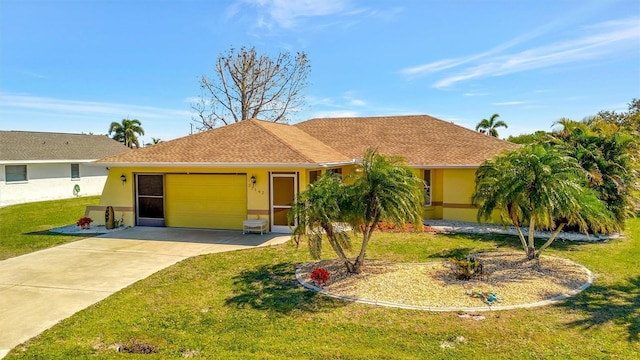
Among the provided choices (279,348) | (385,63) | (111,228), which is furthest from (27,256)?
(385,63)

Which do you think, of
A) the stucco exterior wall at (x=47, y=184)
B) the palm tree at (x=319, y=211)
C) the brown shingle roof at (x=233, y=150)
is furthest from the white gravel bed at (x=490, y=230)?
the stucco exterior wall at (x=47, y=184)

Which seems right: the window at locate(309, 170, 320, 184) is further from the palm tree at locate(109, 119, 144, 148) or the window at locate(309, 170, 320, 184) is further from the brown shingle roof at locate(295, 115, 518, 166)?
the palm tree at locate(109, 119, 144, 148)

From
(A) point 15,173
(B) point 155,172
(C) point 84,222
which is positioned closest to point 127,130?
(A) point 15,173

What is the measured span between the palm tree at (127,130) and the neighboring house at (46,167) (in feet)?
70.5

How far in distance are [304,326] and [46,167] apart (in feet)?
95.9

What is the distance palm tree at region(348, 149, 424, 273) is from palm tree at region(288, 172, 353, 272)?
343mm

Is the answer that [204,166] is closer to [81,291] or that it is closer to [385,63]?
[81,291]

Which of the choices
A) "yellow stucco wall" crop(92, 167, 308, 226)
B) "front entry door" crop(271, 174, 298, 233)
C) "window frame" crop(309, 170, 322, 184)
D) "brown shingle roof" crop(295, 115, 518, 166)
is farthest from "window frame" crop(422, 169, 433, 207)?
"front entry door" crop(271, 174, 298, 233)

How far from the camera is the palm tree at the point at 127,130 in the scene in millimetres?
54500

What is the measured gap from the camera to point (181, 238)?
13680 millimetres

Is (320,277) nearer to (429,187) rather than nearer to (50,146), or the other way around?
(429,187)

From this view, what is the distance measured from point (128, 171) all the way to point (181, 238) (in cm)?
454

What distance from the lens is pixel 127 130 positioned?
54594mm

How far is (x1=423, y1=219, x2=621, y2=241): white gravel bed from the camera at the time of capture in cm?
1382
